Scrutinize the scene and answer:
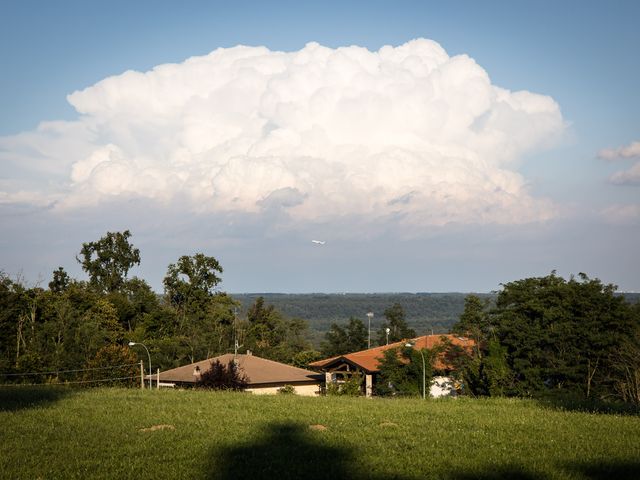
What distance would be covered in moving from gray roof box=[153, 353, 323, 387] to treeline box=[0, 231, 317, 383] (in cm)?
898

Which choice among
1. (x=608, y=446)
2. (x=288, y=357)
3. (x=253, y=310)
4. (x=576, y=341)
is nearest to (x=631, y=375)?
(x=576, y=341)

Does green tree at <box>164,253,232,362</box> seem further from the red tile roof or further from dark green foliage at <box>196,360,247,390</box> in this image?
dark green foliage at <box>196,360,247,390</box>

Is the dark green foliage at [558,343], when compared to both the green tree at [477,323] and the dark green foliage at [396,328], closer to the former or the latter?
the green tree at [477,323]

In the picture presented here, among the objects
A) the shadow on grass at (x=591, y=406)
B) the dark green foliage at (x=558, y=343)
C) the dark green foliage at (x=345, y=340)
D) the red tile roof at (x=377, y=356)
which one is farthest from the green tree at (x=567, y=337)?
the dark green foliage at (x=345, y=340)

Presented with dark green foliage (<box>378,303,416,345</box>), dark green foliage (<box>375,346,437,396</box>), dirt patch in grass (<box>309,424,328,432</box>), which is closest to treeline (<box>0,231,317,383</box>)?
dark green foliage (<box>378,303,416,345</box>)

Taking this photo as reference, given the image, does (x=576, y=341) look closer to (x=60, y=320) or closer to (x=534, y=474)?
(x=534, y=474)

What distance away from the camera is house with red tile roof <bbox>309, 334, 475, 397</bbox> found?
58656mm

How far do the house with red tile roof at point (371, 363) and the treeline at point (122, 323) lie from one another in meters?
19.8

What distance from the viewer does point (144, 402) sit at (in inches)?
1039

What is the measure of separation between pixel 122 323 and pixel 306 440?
75.9m

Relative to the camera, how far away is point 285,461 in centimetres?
1505

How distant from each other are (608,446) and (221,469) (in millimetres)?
9981

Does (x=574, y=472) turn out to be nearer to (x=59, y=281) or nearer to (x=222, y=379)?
(x=222, y=379)

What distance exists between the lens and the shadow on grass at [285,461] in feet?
45.0
